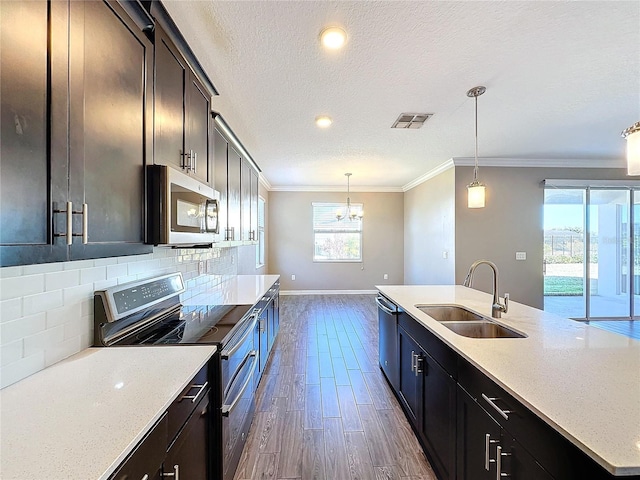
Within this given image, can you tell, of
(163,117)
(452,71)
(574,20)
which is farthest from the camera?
(452,71)

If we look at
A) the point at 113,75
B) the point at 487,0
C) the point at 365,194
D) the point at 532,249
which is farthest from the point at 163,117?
the point at 365,194

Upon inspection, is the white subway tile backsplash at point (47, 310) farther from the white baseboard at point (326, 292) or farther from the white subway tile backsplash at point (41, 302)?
the white baseboard at point (326, 292)

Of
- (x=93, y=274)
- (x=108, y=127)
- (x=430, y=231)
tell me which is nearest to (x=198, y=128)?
(x=108, y=127)

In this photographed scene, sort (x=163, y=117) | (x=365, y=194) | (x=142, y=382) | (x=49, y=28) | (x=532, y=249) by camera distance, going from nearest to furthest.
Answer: (x=49, y=28) → (x=142, y=382) → (x=163, y=117) → (x=532, y=249) → (x=365, y=194)

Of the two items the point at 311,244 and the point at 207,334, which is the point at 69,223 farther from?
the point at 311,244

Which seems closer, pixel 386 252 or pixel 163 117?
pixel 163 117

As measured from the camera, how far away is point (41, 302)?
1.17 metres

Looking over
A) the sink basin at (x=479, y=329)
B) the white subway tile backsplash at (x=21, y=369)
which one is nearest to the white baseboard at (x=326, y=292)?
the sink basin at (x=479, y=329)

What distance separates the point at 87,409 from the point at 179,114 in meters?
1.44

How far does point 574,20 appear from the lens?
5.72ft

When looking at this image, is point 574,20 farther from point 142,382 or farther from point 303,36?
point 142,382

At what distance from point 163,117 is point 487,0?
176 centimetres

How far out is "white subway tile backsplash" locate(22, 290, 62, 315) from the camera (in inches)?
43.8

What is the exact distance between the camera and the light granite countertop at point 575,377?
78 centimetres
